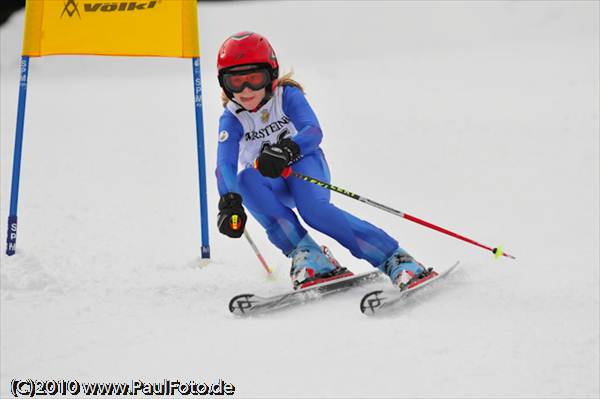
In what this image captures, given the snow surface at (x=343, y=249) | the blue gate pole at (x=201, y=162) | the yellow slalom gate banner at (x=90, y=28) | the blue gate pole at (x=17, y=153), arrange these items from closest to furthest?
the snow surface at (x=343, y=249) < the blue gate pole at (x=17, y=153) < the yellow slalom gate banner at (x=90, y=28) < the blue gate pole at (x=201, y=162)

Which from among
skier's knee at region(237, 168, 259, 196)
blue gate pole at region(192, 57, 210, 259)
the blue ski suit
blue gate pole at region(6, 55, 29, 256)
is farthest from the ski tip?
blue gate pole at region(6, 55, 29, 256)

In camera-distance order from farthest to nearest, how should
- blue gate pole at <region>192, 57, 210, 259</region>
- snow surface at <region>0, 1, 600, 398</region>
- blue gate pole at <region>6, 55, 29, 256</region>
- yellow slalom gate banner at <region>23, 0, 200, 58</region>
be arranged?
blue gate pole at <region>192, 57, 210, 259</region> < yellow slalom gate banner at <region>23, 0, 200, 58</region> < blue gate pole at <region>6, 55, 29, 256</region> < snow surface at <region>0, 1, 600, 398</region>

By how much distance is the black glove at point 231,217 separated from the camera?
3.68m

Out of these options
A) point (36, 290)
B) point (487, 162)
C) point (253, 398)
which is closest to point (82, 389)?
point (253, 398)

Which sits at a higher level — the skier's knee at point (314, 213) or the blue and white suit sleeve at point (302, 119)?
the blue and white suit sleeve at point (302, 119)

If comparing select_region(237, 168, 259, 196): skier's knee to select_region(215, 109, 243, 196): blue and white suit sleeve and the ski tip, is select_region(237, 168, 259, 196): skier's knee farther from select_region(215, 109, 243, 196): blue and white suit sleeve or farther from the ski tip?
the ski tip

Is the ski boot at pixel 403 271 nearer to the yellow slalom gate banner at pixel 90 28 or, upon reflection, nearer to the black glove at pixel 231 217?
the black glove at pixel 231 217

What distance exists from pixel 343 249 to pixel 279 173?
7.57 ft

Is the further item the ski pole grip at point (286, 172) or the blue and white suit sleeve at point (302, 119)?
the blue and white suit sleeve at point (302, 119)

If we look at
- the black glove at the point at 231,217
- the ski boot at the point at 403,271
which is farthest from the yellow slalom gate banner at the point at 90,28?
the ski boot at the point at 403,271

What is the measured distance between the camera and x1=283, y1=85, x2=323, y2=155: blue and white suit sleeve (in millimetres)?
3895

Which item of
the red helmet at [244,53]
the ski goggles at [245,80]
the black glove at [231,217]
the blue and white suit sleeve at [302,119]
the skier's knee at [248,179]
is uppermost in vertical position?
the red helmet at [244,53]

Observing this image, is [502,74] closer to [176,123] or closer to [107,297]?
[176,123]

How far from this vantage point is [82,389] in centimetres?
289
